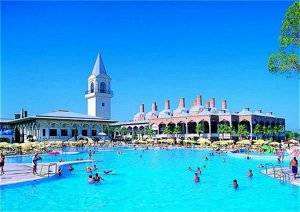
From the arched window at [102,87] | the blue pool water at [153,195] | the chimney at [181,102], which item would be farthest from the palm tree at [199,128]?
the blue pool water at [153,195]

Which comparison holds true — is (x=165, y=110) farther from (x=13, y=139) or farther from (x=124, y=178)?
(x=124, y=178)

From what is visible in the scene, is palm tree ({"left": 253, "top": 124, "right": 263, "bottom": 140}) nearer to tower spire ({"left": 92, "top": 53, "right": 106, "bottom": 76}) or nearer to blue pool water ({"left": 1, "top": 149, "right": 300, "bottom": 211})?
tower spire ({"left": 92, "top": 53, "right": 106, "bottom": 76})

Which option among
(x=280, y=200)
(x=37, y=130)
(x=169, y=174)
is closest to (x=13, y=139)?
(x=37, y=130)

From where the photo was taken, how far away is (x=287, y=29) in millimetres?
19172

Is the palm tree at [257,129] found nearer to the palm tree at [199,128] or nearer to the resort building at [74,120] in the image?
the palm tree at [199,128]

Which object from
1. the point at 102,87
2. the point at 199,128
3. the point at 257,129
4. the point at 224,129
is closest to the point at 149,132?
the point at 199,128

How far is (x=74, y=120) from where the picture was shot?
5803cm

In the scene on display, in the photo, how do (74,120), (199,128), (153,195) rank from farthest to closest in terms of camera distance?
(74,120), (199,128), (153,195)

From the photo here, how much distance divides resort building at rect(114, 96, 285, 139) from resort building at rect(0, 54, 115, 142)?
820 cm

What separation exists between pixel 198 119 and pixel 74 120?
19065mm

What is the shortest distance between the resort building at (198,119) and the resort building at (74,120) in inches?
323

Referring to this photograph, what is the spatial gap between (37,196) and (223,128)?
143ft

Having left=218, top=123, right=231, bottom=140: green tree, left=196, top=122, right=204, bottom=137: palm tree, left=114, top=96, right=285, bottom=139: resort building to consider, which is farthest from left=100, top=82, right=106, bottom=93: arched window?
left=218, top=123, right=231, bottom=140: green tree

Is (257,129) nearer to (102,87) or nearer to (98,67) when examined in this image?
(102,87)
